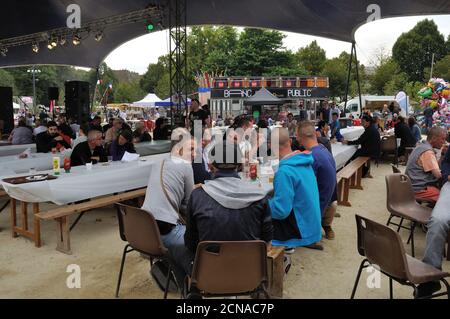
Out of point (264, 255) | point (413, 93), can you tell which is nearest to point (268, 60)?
point (413, 93)

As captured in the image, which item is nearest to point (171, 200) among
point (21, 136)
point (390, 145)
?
point (21, 136)

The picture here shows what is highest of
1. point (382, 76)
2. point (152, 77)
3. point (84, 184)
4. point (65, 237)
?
point (152, 77)

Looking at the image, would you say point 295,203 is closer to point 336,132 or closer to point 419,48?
point 336,132

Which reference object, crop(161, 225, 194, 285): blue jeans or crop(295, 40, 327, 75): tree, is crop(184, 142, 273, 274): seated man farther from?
crop(295, 40, 327, 75): tree

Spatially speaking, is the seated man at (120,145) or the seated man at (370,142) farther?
the seated man at (370,142)

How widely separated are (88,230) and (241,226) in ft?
11.0

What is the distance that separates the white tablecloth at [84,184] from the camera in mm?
3949

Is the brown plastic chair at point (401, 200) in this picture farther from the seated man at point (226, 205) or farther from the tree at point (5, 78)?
the tree at point (5, 78)

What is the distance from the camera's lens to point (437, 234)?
3.07 metres

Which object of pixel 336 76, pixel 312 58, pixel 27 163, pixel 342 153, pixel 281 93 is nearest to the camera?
pixel 27 163

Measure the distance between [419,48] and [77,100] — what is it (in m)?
41.1

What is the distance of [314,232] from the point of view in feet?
9.84

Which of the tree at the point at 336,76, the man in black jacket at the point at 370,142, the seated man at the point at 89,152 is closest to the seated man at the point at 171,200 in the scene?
the seated man at the point at 89,152

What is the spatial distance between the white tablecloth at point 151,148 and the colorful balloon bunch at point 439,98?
10617 mm
